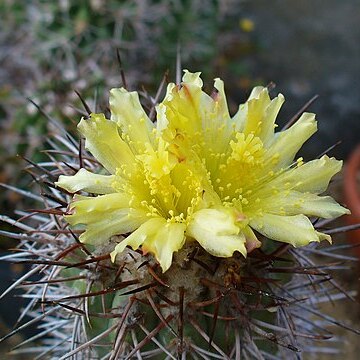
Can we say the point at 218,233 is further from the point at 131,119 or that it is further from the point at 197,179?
the point at 131,119

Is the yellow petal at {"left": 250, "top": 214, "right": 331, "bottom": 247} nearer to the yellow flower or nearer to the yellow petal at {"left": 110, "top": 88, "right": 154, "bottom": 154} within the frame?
the yellow flower

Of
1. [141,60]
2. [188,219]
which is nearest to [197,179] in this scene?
[188,219]

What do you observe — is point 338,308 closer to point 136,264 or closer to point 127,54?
point 127,54

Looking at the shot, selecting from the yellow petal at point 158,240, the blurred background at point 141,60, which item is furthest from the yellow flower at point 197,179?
the blurred background at point 141,60

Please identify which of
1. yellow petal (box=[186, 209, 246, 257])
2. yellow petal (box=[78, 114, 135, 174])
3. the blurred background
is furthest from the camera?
the blurred background

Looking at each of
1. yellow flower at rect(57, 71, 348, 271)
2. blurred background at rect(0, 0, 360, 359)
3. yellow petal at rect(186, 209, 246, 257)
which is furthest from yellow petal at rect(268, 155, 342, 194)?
blurred background at rect(0, 0, 360, 359)

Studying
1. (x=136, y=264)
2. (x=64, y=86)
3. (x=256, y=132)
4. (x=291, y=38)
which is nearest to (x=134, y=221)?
(x=136, y=264)
